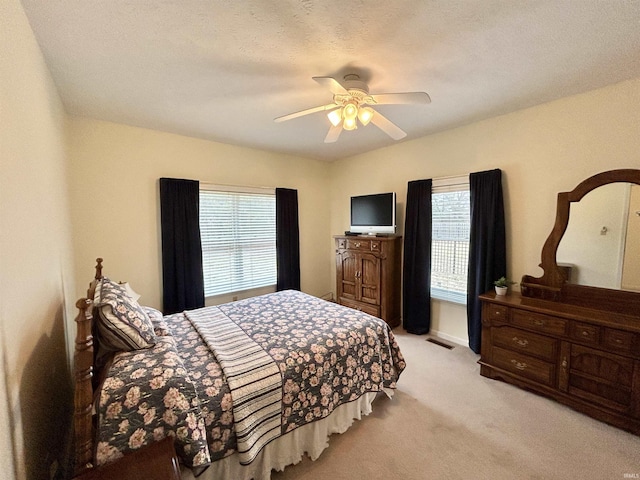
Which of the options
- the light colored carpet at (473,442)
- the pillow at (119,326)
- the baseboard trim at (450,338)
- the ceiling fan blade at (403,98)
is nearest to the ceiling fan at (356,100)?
the ceiling fan blade at (403,98)

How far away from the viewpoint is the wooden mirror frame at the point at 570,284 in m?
2.02

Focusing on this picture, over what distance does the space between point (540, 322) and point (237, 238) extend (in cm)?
346

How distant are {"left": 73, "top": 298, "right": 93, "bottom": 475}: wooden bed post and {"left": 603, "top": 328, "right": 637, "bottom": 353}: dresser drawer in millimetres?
3065

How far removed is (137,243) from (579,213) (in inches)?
173

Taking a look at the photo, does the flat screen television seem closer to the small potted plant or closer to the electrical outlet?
the small potted plant

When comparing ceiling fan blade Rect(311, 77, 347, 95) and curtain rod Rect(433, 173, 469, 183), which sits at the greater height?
ceiling fan blade Rect(311, 77, 347, 95)

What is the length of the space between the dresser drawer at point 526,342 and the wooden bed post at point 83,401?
2869mm

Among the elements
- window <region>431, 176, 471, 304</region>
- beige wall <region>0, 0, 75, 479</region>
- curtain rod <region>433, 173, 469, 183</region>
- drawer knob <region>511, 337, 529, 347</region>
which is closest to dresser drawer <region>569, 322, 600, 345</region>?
drawer knob <region>511, 337, 529, 347</region>

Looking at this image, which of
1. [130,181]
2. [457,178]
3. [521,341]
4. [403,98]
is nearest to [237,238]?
[130,181]

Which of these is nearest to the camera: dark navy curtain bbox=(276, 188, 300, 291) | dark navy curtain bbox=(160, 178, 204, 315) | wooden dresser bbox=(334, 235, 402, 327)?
dark navy curtain bbox=(160, 178, 204, 315)

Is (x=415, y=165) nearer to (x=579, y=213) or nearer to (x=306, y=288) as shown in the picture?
(x=579, y=213)

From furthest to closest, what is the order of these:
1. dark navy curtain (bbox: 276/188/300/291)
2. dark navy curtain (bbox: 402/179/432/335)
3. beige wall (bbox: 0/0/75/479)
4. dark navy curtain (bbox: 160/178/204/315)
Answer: dark navy curtain (bbox: 276/188/300/291), dark navy curtain (bbox: 402/179/432/335), dark navy curtain (bbox: 160/178/204/315), beige wall (bbox: 0/0/75/479)

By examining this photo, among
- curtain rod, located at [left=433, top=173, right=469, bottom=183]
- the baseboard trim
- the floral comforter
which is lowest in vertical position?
the baseboard trim

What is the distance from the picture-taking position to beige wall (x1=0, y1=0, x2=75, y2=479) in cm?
94
